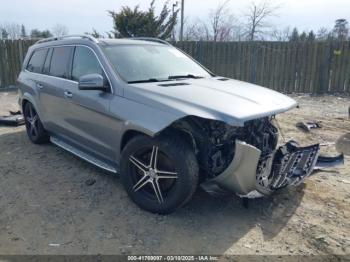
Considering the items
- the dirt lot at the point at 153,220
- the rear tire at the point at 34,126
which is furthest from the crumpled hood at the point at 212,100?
the rear tire at the point at 34,126

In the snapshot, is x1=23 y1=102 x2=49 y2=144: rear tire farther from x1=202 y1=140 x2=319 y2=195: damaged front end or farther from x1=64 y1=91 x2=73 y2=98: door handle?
x1=202 y1=140 x2=319 y2=195: damaged front end

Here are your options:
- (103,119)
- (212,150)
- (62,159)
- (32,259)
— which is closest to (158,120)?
(212,150)

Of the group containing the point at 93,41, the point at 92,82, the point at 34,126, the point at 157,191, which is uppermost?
the point at 93,41

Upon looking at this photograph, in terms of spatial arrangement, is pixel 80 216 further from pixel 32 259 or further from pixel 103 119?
pixel 103 119

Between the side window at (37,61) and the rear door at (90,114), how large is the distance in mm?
1217

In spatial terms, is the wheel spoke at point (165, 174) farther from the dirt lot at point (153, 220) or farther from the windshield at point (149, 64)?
the windshield at point (149, 64)

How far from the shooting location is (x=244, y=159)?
3191 mm

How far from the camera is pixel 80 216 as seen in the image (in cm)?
378

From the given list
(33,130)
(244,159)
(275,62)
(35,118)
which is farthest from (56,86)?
(275,62)

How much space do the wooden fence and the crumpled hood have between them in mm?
8725

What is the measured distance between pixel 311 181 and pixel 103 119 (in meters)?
2.69

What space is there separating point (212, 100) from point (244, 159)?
26.4 inches

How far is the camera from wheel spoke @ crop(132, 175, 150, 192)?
3.76m

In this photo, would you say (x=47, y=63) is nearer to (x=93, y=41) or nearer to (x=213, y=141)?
(x=93, y=41)
